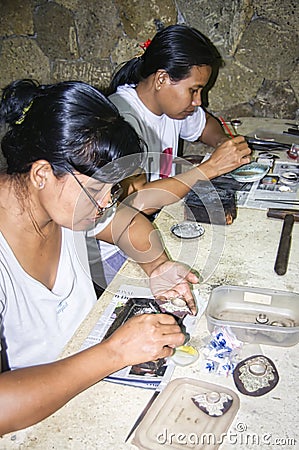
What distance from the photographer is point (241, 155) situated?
1.70 metres

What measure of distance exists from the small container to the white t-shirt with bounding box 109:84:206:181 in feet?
2.54

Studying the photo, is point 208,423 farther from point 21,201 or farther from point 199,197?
point 199,197

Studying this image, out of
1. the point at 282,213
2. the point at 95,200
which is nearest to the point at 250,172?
the point at 282,213

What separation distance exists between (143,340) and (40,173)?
1.23 feet

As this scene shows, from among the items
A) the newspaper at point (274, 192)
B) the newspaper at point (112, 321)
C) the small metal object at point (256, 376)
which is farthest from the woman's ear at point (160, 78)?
the small metal object at point (256, 376)

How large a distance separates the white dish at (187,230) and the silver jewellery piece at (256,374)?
505mm

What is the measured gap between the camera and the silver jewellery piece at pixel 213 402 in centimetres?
84

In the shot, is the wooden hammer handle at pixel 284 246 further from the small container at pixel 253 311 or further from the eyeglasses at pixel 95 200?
the eyeglasses at pixel 95 200

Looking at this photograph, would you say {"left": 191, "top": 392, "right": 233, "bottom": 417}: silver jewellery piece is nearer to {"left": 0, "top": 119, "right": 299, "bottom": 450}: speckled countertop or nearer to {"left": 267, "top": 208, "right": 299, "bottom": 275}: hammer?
{"left": 0, "top": 119, "right": 299, "bottom": 450}: speckled countertop

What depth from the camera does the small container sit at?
3.24 ft

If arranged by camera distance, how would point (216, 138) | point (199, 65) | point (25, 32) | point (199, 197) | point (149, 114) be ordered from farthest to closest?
point (25, 32) < point (216, 138) < point (149, 114) < point (199, 65) < point (199, 197)

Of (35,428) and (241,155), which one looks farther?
(241,155)

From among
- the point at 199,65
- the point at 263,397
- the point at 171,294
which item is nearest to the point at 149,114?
the point at 199,65

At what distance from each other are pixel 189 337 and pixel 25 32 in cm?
218
